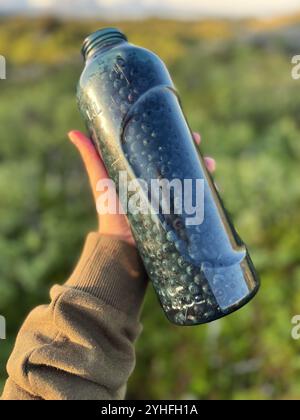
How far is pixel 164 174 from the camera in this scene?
59 centimetres

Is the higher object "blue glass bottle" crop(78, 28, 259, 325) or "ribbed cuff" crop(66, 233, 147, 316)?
"blue glass bottle" crop(78, 28, 259, 325)

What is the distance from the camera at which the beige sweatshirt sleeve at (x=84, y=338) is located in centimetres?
55

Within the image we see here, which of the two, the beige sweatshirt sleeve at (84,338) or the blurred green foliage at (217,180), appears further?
the blurred green foliage at (217,180)

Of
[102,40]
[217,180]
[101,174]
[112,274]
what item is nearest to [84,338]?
[112,274]

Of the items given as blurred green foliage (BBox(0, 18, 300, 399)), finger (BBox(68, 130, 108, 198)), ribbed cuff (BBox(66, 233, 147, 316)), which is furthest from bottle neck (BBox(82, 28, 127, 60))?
blurred green foliage (BBox(0, 18, 300, 399))

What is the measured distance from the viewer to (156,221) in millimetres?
597

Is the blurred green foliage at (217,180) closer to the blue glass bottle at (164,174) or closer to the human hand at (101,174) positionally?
the human hand at (101,174)

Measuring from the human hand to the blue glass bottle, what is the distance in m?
0.06

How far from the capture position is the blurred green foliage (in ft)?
4.79

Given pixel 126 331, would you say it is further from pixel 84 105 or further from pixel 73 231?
pixel 73 231

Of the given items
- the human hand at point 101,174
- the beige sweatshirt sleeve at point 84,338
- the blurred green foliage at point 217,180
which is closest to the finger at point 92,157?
the human hand at point 101,174

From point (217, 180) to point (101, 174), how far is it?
112 cm

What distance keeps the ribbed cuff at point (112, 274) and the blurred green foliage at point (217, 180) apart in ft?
2.72

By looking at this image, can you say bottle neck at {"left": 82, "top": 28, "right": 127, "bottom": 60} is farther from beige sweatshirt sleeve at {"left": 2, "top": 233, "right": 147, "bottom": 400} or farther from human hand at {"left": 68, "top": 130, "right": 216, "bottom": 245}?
beige sweatshirt sleeve at {"left": 2, "top": 233, "right": 147, "bottom": 400}
